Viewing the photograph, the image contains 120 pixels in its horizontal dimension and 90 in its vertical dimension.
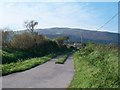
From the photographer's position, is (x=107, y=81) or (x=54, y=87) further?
(x=54, y=87)

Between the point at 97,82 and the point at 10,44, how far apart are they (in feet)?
131

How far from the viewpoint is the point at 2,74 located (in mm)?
19656

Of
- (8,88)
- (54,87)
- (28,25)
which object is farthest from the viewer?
(28,25)

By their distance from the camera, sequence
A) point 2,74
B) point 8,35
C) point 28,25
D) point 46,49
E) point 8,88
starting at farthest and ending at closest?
point 28,25
point 46,49
point 8,35
point 2,74
point 8,88

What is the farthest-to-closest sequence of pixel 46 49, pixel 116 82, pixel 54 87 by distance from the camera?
pixel 46 49
pixel 54 87
pixel 116 82

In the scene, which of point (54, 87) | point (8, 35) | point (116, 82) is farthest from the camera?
point (8, 35)

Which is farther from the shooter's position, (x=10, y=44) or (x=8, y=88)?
(x=10, y=44)

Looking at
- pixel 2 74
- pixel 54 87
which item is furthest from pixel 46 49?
pixel 54 87

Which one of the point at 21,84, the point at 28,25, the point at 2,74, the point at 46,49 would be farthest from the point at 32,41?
the point at 21,84

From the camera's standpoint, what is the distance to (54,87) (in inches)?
605

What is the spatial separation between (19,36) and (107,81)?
40.8 meters

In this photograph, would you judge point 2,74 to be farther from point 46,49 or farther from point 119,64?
point 46,49

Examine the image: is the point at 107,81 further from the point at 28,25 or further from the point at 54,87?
the point at 28,25

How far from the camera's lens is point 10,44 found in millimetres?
51938
